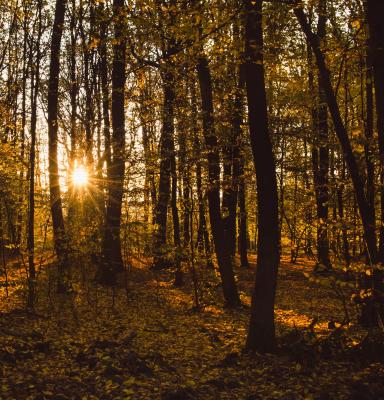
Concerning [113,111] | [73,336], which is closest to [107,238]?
[113,111]

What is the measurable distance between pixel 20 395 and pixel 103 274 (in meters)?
8.94

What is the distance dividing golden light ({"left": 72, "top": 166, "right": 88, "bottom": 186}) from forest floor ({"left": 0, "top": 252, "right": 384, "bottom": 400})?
6.14 metres

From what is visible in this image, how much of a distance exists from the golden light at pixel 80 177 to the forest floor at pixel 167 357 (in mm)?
6135

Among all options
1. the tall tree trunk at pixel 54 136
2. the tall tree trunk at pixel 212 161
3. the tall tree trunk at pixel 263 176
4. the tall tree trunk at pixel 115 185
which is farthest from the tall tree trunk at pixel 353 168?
the tall tree trunk at pixel 54 136

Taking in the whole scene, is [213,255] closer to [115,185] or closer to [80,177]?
[115,185]

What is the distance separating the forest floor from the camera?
6492mm

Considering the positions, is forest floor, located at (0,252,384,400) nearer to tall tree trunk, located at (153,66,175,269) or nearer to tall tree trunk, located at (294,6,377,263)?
tall tree trunk, located at (294,6,377,263)

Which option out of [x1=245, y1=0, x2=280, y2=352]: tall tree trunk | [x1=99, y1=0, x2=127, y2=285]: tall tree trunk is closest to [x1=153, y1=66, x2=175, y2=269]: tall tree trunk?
[x1=99, y1=0, x2=127, y2=285]: tall tree trunk

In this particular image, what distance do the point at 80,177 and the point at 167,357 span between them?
11.3 meters

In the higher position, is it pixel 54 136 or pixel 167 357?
pixel 54 136

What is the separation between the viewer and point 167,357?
27.4ft

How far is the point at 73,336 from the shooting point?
30.9ft

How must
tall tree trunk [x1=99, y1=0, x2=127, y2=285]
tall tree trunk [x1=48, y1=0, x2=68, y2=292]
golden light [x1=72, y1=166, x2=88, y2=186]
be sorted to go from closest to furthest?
tall tree trunk [x1=48, y1=0, x2=68, y2=292] < tall tree trunk [x1=99, y1=0, x2=127, y2=285] < golden light [x1=72, y1=166, x2=88, y2=186]

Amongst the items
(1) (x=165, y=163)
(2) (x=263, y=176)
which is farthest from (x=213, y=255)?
(2) (x=263, y=176)
